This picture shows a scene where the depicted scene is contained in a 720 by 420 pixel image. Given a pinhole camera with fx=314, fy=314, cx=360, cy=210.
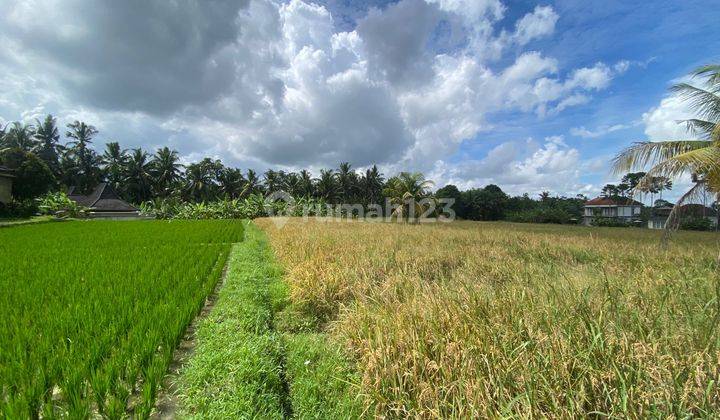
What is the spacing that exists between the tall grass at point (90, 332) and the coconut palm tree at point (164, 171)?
36612mm

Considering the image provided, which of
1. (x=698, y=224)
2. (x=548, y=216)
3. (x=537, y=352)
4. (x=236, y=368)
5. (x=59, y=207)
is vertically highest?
(x=548, y=216)

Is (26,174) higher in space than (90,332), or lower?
higher

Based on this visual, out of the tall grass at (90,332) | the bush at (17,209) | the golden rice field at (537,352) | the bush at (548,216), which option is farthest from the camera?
the bush at (548,216)

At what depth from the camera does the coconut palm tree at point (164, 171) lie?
38.3 m

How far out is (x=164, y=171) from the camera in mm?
38406

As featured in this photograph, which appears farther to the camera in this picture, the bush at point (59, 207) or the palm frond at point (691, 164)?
the bush at point (59, 207)

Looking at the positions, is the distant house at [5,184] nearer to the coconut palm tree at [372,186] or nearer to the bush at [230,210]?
the bush at [230,210]

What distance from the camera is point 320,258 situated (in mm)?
5648

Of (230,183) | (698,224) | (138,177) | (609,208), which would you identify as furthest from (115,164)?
(609,208)

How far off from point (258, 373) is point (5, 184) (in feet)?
114

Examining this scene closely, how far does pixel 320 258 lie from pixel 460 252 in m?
2.90

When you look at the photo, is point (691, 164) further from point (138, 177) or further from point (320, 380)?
point (138, 177)

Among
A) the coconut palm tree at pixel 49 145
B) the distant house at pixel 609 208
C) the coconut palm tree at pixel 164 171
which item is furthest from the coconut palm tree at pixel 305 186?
the distant house at pixel 609 208

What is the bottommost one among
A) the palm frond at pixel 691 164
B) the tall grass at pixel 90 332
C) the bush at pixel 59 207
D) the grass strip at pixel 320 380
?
the grass strip at pixel 320 380
